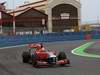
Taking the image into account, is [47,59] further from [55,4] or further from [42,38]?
[55,4]

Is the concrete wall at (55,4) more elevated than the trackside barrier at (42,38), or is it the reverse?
the concrete wall at (55,4)

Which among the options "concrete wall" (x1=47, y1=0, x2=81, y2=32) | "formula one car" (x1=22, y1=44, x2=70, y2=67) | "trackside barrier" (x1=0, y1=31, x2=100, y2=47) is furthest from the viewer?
"concrete wall" (x1=47, y1=0, x2=81, y2=32)

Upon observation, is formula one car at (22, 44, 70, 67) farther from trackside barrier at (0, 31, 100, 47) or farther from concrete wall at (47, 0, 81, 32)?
concrete wall at (47, 0, 81, 32)

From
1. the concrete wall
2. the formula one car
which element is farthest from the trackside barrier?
the concrete wall

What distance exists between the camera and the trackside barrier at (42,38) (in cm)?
4207

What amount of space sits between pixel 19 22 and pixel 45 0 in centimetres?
1386

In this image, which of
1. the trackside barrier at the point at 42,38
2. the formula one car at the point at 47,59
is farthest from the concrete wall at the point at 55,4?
the formula one car at the point at 47,59

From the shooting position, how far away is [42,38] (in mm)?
49125

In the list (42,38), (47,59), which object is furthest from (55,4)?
(47,59)

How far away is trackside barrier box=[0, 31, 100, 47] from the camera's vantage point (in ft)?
138

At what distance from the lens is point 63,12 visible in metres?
93.9

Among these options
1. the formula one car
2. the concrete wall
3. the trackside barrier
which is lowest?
the trackside barrier

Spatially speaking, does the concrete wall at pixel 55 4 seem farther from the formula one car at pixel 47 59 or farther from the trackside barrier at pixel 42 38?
the formula one car at pixel 47 59

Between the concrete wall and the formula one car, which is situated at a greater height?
the concrete wall
